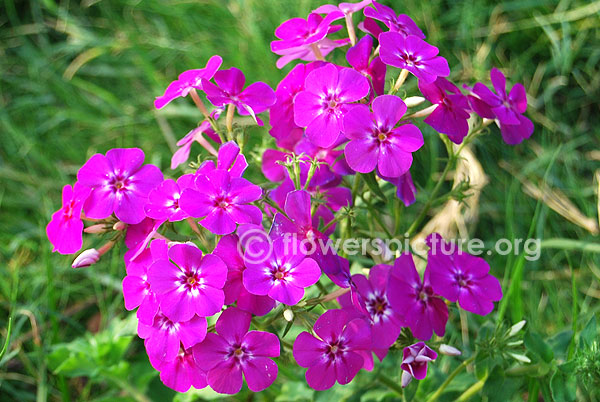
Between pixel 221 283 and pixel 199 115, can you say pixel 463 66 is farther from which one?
pixel 221 283

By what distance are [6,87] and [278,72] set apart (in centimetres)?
195

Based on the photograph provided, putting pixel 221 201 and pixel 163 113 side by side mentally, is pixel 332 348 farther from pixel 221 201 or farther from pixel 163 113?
pixel 163 113

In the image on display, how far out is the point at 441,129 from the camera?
1.94 metres


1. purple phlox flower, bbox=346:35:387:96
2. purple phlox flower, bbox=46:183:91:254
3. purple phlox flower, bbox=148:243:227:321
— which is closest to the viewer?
purple phlox flower, bbox=148:243:227:321

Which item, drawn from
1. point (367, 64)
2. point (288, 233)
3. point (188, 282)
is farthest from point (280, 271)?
point (367, 64)

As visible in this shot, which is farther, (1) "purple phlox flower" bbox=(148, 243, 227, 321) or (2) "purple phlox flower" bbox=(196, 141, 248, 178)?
(2) "purple phlox flower" bbox=(196, 141, 248, 178)

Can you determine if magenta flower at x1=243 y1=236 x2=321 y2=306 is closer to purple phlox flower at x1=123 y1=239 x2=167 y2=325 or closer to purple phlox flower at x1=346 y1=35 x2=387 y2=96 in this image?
purple phlox flower at x1=123 y1=239 x2=167 y2=325

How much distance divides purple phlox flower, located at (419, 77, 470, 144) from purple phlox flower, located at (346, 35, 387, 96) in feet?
0.42

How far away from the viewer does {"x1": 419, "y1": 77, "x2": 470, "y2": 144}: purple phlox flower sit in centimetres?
195

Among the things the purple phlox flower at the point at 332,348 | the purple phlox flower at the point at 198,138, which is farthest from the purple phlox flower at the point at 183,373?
the purple phlox flower at the point at 198,138

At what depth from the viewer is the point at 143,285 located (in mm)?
1854

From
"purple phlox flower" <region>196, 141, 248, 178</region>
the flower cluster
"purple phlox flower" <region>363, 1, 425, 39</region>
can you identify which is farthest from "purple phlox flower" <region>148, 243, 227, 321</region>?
"purple phlox flower" <region>363, 1, 425, 39</region>

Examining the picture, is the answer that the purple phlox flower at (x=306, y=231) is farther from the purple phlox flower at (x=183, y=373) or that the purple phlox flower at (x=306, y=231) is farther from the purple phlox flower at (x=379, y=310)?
the purple phlox flower at (x=183, y=373)

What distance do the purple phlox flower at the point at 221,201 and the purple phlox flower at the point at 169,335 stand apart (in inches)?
9.9
